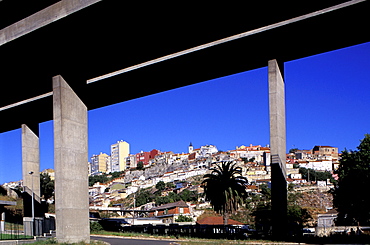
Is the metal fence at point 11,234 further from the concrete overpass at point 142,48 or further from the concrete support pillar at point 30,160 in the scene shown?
the concrete overpass at point 142,48

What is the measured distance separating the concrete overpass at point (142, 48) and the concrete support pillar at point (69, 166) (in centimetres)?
6

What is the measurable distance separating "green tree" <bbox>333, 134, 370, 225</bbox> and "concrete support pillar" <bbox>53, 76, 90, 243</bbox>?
92.4ft

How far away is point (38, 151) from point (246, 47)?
28468 millimetres

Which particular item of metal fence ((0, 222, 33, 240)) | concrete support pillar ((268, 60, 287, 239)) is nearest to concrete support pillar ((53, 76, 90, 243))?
metal fence ((0, 222, 33, 240))

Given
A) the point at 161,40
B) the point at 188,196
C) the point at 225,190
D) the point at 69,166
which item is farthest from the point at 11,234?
the point at 188,196

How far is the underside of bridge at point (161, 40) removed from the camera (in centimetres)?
1892

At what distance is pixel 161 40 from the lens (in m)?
22.7

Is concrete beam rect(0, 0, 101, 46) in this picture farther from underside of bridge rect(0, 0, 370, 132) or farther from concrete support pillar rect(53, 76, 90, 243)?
concrete support pillar rect(53, 76, 90, 243)

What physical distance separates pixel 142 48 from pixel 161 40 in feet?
4.83

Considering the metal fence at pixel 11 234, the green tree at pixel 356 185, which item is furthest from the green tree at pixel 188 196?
the metal fence at pixel 11 234

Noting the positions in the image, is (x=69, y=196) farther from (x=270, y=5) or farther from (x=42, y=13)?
(x=270, y=5)

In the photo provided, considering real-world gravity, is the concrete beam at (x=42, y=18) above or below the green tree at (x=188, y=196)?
above

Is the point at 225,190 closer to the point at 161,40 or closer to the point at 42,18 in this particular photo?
the point at 161,40

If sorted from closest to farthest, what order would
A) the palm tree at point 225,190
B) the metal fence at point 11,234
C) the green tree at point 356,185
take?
the metal fence at point 11,234, the palm tree at point 225,190, the green tree at point 356,185
